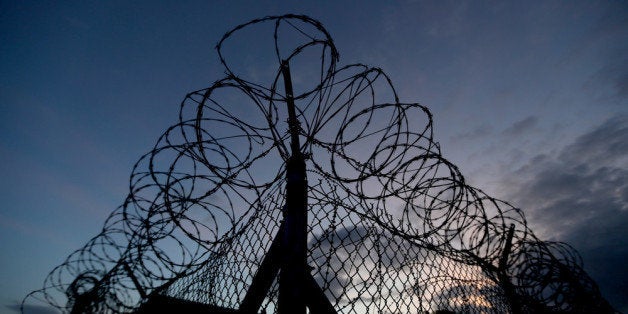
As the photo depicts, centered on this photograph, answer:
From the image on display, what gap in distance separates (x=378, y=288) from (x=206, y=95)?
2.19 m

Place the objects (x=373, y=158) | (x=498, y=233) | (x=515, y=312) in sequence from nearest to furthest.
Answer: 1. (x=373, y=158)
2. (x=515, y=312)
3. (x=498, y=233)

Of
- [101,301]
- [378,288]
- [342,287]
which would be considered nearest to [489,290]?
[378,288]

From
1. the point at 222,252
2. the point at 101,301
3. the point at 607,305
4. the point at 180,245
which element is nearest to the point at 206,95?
the point at 222,252

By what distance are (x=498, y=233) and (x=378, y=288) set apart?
2.34 metres

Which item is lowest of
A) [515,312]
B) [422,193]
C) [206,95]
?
[515,312]

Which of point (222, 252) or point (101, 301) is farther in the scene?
point (101, 301)

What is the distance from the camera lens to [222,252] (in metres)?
2.79

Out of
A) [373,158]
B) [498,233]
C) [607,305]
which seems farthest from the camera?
[498,233]

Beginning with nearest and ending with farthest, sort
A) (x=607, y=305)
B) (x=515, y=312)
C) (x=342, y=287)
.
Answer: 1. (x=342, y=287)
2. (x=515, y=312)
3. (x=607, y=305)

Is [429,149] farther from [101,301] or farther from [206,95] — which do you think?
[101,301]

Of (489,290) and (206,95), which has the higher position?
(206,95)

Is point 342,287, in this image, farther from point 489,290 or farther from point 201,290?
point 489,290

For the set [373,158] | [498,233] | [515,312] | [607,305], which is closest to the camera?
[373,158]

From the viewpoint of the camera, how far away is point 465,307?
11.6 ft
